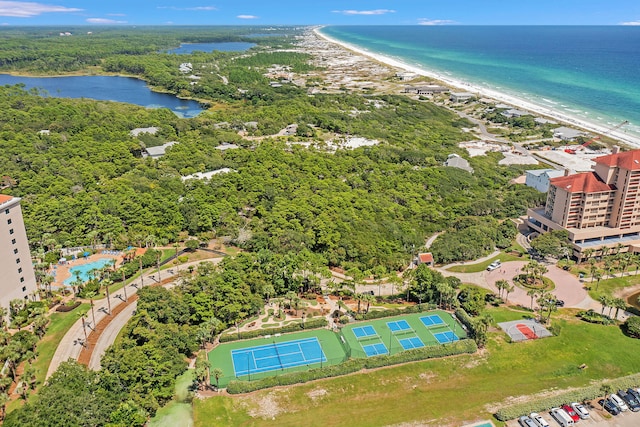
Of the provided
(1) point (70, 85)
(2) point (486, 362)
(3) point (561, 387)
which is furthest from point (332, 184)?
(1) point (70, 85)

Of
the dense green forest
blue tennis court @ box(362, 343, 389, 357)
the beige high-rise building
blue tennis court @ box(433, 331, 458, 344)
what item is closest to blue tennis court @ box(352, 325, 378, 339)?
blue tennis court @ box(362, 343, 389, 357)

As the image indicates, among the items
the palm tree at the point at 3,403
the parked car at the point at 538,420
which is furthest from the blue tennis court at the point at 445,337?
the palm tree at the point at 3,403

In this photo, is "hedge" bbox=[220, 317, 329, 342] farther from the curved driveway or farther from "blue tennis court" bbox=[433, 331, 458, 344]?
the curved driveway

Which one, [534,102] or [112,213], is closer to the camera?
[112,213]

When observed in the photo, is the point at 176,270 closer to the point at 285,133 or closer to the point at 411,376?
the point at 411,376

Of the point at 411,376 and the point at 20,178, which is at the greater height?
the point at 20,178

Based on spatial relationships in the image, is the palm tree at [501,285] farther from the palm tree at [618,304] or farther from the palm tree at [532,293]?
the palm tree at [618,304]

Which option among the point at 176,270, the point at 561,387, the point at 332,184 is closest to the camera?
the point at 561,387
